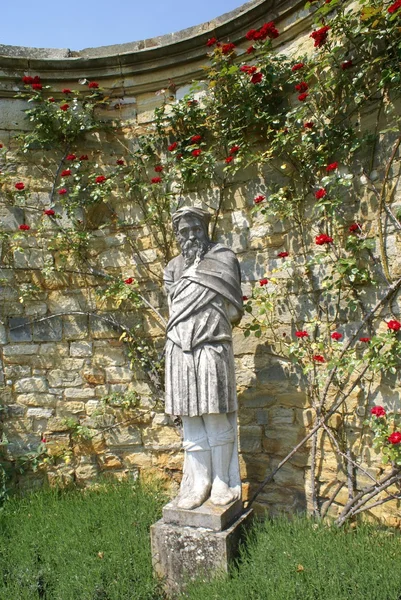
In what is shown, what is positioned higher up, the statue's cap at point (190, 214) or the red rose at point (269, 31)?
the red rose at point (269, 31)

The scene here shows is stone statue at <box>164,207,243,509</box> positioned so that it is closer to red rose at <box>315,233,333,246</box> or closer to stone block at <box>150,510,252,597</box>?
stone block at <box>150,510,252,597</box>

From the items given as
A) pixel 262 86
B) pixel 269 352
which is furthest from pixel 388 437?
pixel 262 86

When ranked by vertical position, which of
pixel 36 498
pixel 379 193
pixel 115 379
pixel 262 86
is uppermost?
pixel 262 86

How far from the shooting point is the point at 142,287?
185 inches

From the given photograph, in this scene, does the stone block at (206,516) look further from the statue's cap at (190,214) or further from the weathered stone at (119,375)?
the statue's cap at (190,214)

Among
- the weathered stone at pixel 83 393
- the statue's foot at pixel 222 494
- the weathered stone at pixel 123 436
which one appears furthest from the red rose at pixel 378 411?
the weathered stone at pixel 83 393

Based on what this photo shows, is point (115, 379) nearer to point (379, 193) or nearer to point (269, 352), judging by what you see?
point (269, 352)

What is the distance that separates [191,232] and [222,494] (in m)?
1.75

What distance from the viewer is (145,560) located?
313 cm

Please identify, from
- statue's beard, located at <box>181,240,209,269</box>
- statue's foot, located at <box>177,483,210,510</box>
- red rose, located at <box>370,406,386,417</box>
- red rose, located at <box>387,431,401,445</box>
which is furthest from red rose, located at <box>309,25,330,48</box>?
statue's foot, located at <box>177,483,210,510</box>

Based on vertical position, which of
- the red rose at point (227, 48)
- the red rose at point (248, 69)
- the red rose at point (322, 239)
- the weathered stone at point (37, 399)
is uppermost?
the red rose at point (227, 48)

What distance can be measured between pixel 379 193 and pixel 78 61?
3.33m

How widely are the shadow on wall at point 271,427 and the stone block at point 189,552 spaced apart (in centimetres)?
92

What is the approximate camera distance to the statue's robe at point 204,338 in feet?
10.1
